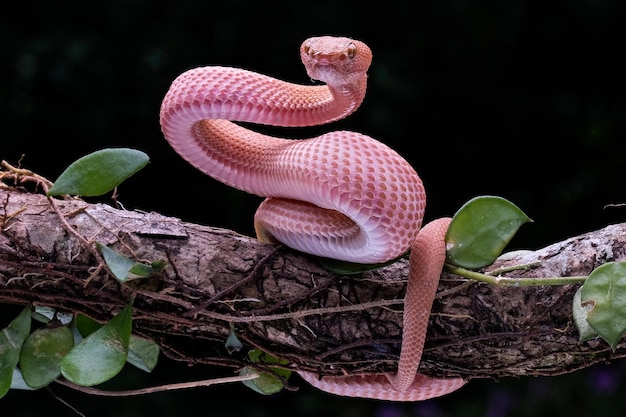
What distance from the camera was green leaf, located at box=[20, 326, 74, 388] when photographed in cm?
102

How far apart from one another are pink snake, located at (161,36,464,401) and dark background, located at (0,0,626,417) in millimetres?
1026

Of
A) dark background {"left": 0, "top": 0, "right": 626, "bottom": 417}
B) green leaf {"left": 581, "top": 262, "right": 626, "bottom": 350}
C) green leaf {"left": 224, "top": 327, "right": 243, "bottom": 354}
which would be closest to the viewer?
green leaf {"left": 581, "top": 262, "right": 626, "bottom": 350}

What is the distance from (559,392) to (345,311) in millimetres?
1550

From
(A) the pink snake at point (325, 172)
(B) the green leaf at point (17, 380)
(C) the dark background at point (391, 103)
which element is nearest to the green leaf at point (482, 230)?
(A) the pink snake at point (325, 172)

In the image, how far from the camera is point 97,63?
6.93 ft

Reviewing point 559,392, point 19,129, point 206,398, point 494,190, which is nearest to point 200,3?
point 19,129

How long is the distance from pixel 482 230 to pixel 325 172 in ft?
0.76

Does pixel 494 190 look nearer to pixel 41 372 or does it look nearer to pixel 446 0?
pixel 446 0

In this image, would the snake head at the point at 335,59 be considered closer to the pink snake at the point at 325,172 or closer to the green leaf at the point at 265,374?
the pink snake at the point at 325,172

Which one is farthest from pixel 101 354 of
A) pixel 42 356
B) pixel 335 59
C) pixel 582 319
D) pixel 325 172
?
pixel 582 319

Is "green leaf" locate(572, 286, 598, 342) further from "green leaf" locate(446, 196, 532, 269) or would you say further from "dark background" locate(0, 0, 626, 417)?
"dark background" locate(0, 0, 626, 417)

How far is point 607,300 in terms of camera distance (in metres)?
0.94

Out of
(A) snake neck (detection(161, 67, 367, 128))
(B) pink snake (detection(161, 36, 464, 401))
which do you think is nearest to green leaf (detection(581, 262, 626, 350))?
(B) pink snake (detection(161, 36, 464, 401))

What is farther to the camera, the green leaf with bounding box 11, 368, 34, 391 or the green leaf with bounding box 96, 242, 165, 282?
the green leaf with bounding box 11, 368, 34, 391
